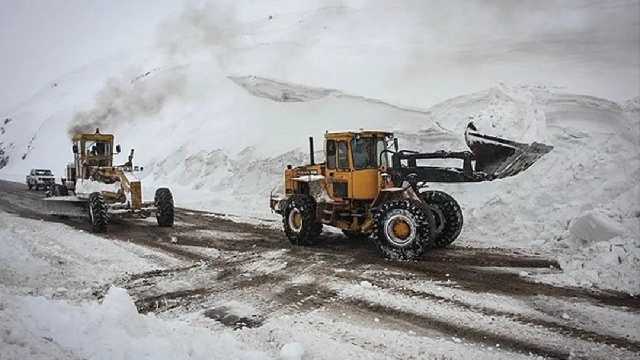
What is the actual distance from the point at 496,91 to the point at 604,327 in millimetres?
9255

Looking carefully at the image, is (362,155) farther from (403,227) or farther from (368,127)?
(368,127)

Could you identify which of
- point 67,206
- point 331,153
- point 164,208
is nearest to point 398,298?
point 331,153

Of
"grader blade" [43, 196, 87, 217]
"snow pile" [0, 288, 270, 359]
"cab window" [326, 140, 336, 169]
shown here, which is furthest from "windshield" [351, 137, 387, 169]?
"grader blade" [43, 196, 87, 217]

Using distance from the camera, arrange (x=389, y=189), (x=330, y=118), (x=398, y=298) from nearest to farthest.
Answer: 1. (x=398, y=298)
2. (x=389, y=189)
3. (x=330, y=118)

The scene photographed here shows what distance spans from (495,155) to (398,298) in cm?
331

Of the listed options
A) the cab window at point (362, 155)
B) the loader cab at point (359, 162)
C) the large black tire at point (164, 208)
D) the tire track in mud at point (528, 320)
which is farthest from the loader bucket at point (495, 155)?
the large black tire at point (164, 208)

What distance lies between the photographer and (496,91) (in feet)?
43.8

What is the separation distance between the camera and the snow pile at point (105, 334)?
3.30 m

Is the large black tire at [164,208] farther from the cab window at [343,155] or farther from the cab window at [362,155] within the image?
the cab window at [362,155]

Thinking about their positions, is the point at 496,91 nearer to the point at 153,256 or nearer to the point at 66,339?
the point at 153,256

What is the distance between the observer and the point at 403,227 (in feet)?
26.1

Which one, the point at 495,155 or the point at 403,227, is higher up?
the point at 495,155

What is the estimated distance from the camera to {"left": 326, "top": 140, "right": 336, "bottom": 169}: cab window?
905 centimetres

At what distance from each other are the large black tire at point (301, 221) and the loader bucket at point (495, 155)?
306 cm
